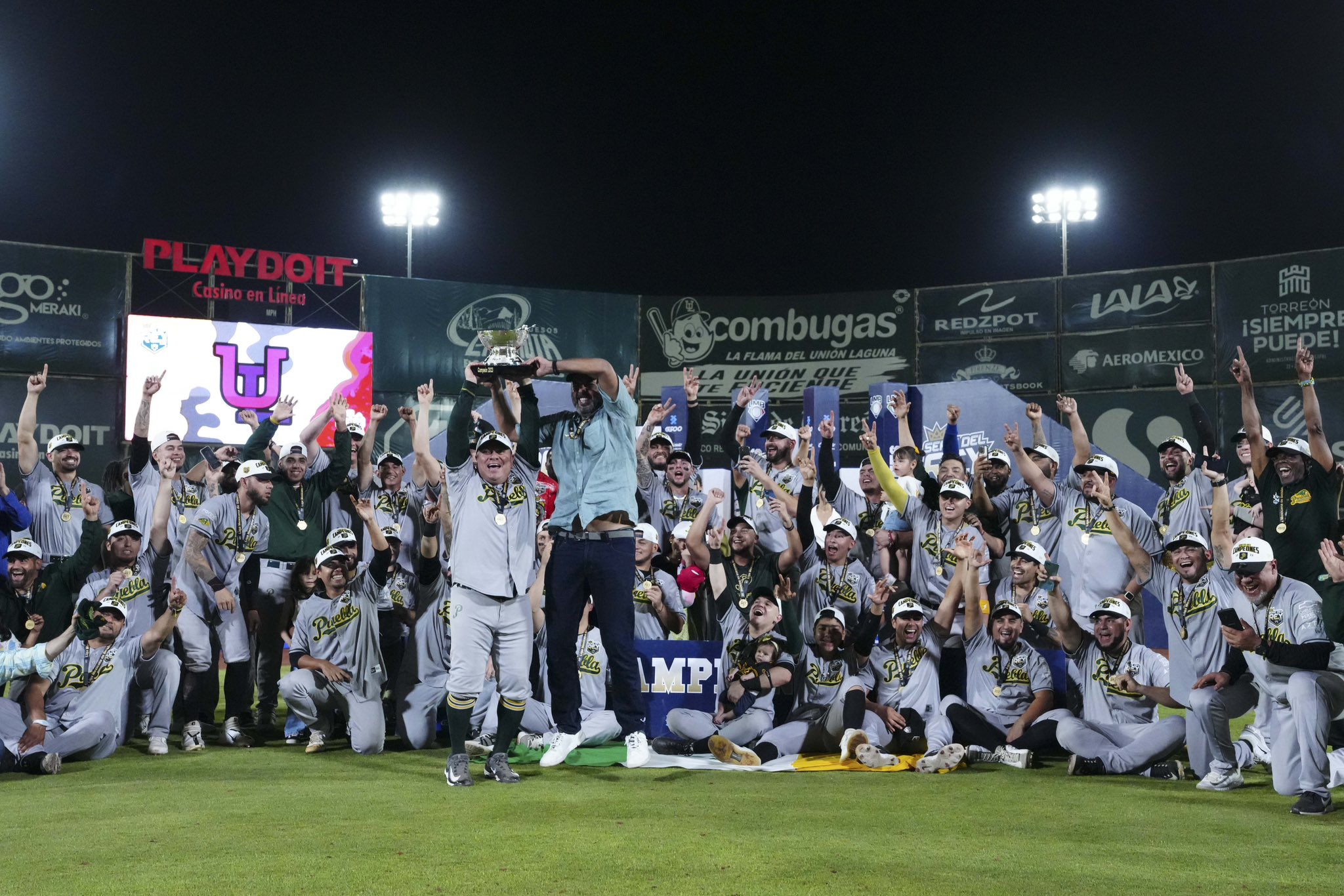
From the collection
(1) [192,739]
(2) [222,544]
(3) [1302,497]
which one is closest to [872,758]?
(3) [1302,497]

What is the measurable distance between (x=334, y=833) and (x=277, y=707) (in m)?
7.12

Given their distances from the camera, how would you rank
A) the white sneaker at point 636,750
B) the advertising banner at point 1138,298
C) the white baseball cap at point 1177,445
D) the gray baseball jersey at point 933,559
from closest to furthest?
the white sneaker at point 636,750
the gray baseball jersey at point 933,559
the white baseball cap at point 1177,445
the advertising banner at point 1138,298

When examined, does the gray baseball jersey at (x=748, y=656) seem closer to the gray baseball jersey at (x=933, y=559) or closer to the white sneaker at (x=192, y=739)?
the gray baseball jersey at (x=933, y=559)

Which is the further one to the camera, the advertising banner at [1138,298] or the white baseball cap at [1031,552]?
the advertising banner at [1138,298]

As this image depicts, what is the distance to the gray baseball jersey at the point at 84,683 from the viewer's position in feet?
29.4

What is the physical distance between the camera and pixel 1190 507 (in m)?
10.6

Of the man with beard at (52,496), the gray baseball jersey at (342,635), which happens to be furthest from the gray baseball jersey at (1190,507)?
the man with beard at (52,496)

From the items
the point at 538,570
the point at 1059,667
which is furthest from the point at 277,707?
the point at 1059,667

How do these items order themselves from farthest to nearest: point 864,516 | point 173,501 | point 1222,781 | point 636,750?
point 173,501 < point 864,516 < point 636,750 < point 1222,781

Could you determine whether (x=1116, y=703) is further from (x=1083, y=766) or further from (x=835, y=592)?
(x=835, y=592)

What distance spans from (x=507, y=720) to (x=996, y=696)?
4.00 meters

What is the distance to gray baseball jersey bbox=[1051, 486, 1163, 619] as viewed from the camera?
33.5 ft

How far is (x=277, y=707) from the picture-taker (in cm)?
1270

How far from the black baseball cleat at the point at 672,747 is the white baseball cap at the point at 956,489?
10.4ft
